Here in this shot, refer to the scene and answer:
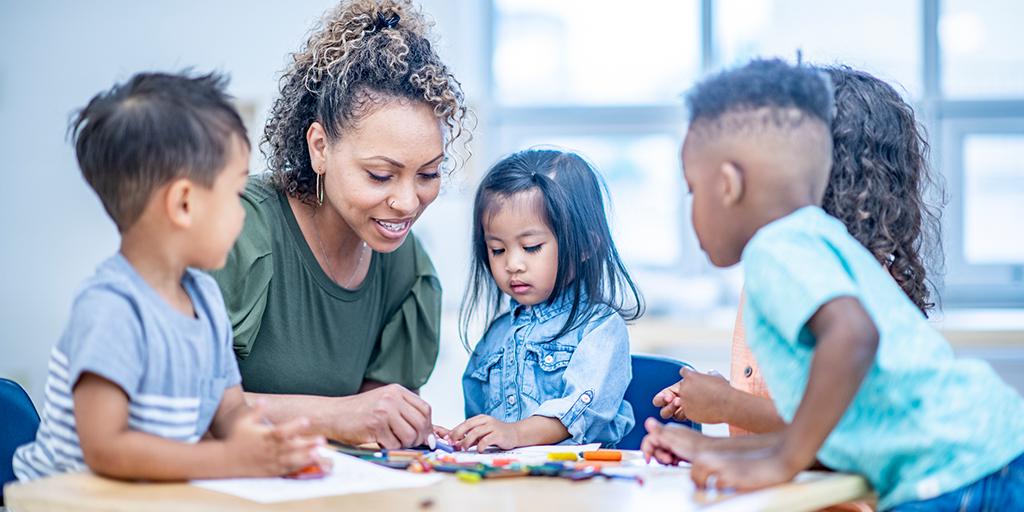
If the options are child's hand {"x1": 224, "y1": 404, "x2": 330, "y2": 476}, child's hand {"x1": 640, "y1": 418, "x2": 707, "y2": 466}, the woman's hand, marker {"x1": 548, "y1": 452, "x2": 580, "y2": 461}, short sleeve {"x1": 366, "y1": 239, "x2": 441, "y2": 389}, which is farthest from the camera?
short sleeve {"x1": 366, "y1": 239, "x2": 441, "y2": 389}

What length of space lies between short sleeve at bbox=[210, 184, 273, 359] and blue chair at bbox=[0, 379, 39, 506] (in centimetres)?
33

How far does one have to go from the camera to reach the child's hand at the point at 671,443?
1319 millimetres

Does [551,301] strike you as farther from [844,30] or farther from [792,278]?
[844,30]

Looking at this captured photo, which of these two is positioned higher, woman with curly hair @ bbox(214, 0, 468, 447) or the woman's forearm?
woman with curly hair @ bbox(214, 0, 468, 447)

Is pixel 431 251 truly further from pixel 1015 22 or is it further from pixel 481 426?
pixel 1015 22

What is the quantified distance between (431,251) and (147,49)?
4.20 feet

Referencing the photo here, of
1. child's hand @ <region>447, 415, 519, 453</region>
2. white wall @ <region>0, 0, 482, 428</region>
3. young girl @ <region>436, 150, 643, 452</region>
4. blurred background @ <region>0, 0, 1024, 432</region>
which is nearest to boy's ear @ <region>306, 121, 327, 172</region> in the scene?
young girl @ <region>436, 150, 643, 452</region>

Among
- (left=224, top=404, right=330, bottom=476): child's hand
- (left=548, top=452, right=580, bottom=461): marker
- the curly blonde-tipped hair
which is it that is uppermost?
the curly blonde-tipped hair

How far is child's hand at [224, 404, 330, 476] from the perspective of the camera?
46.7 inches

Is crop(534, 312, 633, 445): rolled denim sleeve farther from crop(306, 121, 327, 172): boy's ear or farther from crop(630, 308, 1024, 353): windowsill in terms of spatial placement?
crop(630, 308, 1024, 353): windowsill

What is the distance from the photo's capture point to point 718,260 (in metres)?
1.33

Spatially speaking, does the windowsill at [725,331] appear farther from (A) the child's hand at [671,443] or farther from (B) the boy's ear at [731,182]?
(B) the boy's ear at [731,182]

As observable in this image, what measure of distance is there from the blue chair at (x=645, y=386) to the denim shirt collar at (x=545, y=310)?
0.18 m

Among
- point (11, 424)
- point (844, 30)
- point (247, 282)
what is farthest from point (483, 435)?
point (844, 30)
